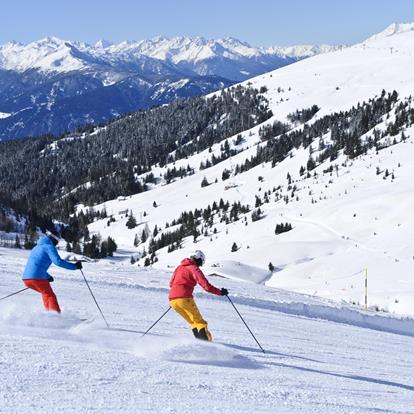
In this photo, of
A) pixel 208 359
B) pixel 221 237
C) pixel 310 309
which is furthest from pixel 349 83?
pixel 208 359

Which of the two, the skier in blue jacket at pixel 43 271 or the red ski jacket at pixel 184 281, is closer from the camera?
the red ski jacket at pixel 184 281

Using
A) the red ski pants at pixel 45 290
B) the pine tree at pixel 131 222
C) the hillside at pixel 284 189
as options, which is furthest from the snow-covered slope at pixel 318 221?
the red ski pants at pixel 45 290

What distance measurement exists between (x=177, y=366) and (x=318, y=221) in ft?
168

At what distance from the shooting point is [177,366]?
26.2ft

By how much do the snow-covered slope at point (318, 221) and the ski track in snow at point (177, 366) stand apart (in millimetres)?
16967

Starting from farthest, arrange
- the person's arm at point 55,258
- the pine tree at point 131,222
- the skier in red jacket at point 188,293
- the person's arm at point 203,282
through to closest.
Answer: the pine tree at point 131,222 < the person's arm at point 55,258 < the skier in red jacket at point 188,293 < the person's arm at point 203,282

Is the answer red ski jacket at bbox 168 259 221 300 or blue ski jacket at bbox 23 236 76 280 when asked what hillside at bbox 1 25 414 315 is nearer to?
red ski jacket at bbox 168 259 221 300

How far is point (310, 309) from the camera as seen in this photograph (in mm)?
19203

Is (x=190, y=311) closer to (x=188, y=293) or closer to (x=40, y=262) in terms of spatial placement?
(x=188, y=293)

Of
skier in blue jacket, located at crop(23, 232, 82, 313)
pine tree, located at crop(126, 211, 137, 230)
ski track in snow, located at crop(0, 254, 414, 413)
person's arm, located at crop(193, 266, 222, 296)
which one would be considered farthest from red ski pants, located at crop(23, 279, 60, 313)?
pine tree, located at crop(126, 211, 137, 230)

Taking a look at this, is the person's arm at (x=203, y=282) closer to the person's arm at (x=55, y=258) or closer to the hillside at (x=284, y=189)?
the person's arm at (x=55, y=258)

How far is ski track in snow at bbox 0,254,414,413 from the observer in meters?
6.36

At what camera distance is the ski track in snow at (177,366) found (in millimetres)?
6363

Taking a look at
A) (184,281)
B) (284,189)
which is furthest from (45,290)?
(284,189)
